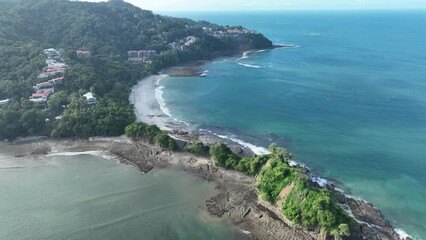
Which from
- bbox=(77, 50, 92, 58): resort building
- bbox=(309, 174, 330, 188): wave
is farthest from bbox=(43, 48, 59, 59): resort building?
bbox=(309, 174, 330, 188): wave

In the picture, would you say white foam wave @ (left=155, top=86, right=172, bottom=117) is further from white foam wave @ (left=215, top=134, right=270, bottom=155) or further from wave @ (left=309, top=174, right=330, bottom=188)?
wave @ (left=309, top=174, right=330, bottom=188)

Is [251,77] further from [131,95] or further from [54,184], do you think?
[54,184]

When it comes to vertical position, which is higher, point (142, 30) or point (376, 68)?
point (142, 30)

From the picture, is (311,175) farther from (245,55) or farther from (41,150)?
(245,55)

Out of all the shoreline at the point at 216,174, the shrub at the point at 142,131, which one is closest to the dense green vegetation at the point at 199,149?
the shoreline at the point at 216,174

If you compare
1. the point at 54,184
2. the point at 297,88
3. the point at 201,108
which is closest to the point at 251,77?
the point at 297,88

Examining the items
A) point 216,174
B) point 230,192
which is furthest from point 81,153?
point 230,192
